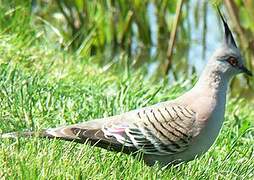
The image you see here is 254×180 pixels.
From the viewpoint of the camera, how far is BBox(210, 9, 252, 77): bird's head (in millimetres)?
5172

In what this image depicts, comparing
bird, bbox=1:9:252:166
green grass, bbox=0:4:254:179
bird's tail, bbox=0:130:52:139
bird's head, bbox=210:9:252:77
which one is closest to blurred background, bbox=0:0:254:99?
green grass, bbox=0:4:254:179

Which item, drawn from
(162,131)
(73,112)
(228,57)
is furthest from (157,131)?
(73,112)

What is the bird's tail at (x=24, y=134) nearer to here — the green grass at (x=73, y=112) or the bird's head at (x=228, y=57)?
the green grass at (x=73, y=112)

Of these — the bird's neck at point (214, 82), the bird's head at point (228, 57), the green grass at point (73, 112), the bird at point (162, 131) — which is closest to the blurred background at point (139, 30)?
the green grass at point (73, 112)

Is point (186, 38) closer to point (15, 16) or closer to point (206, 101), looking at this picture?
→ point (15, 16)

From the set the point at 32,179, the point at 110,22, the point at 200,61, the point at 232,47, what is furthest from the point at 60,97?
the point at 200,61

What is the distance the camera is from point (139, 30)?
10.9 meters

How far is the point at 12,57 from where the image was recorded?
6488 mm

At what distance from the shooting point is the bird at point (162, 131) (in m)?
4.74

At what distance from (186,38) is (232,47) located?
6.21m

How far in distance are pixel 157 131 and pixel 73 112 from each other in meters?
0.88

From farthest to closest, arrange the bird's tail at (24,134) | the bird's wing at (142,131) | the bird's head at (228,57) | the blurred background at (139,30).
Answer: the blurred background at (139,30) → the bird's head at (228,57) → the bird's wing at (142,131) → the bird's tail at (24,134)

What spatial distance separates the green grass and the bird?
71 mm

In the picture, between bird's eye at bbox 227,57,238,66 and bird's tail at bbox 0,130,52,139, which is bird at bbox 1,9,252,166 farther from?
bird's eye at bbox 227,57,238,66
